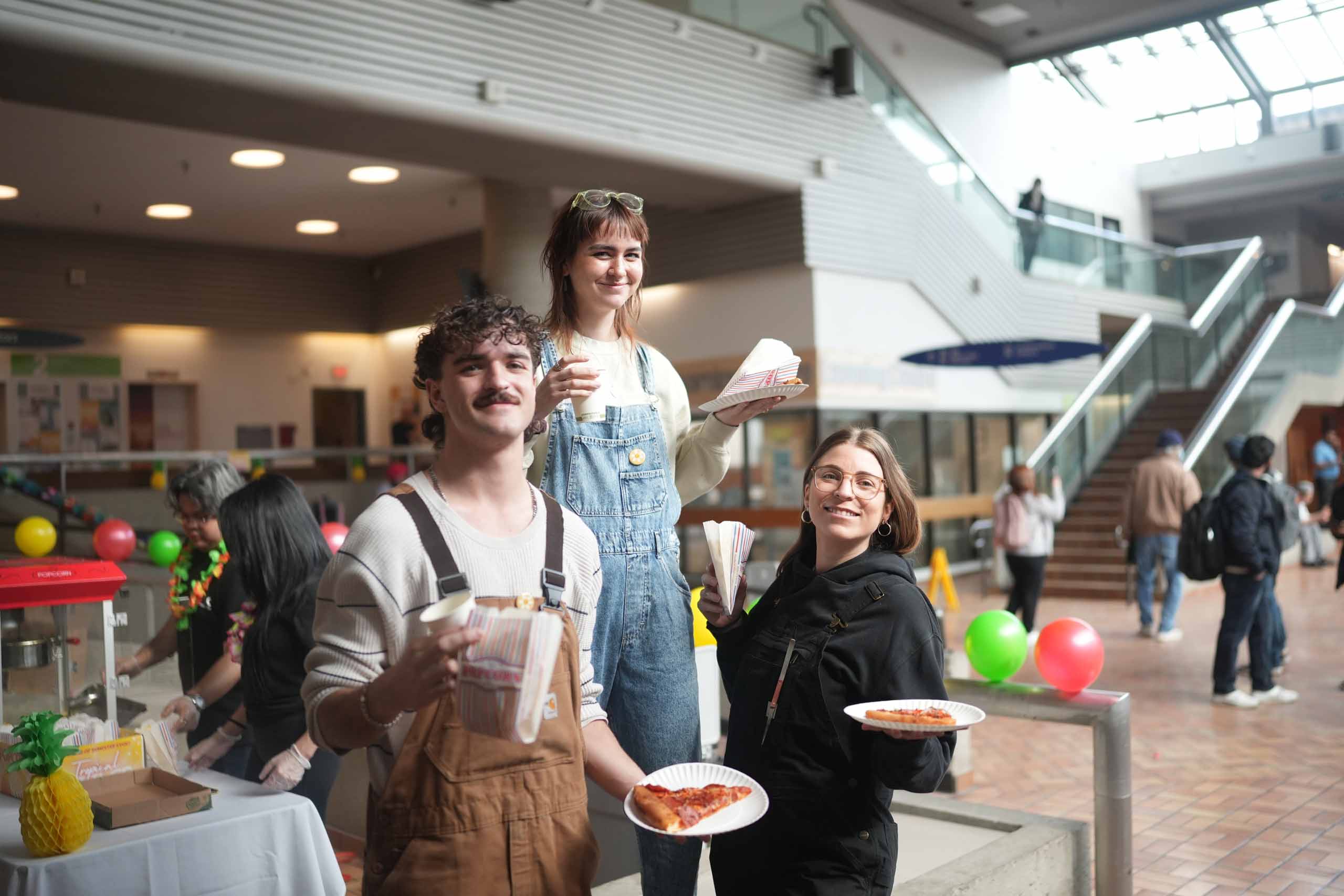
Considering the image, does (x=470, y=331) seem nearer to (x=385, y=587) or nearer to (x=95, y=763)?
(x=385, y=587)

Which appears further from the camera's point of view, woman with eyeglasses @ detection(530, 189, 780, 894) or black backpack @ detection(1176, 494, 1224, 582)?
black backpack @ detection(1176, 494, 1224, 582)

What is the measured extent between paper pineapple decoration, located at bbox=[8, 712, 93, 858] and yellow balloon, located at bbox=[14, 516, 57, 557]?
7172 mm

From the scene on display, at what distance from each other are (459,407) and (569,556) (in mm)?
306

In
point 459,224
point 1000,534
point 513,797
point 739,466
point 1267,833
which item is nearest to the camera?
point 513,797

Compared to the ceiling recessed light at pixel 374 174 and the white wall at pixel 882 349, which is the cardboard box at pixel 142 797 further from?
the white wall at pixel 882 349

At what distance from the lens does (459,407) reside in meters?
1.76

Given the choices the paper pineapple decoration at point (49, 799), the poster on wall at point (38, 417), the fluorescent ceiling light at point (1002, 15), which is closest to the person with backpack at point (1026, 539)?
the paper pineapple decoration at point (49, 799)

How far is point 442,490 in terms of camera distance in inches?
70.6

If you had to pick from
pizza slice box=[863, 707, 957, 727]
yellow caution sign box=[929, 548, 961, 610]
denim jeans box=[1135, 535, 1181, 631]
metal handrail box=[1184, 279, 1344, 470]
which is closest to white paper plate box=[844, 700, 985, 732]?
pizza slice box=[863, 707, 957, 727]

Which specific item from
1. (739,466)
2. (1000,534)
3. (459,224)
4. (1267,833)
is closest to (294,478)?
(459,224)

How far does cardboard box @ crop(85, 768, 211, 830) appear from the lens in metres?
2.47

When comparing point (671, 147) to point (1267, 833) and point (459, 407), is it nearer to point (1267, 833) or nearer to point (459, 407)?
point (1267, 833)

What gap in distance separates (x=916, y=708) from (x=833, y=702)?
193 mm

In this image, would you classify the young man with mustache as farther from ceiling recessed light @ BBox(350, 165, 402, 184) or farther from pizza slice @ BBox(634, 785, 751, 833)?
ceiling recessed light @ BBox(350, 165, 402, 184)
